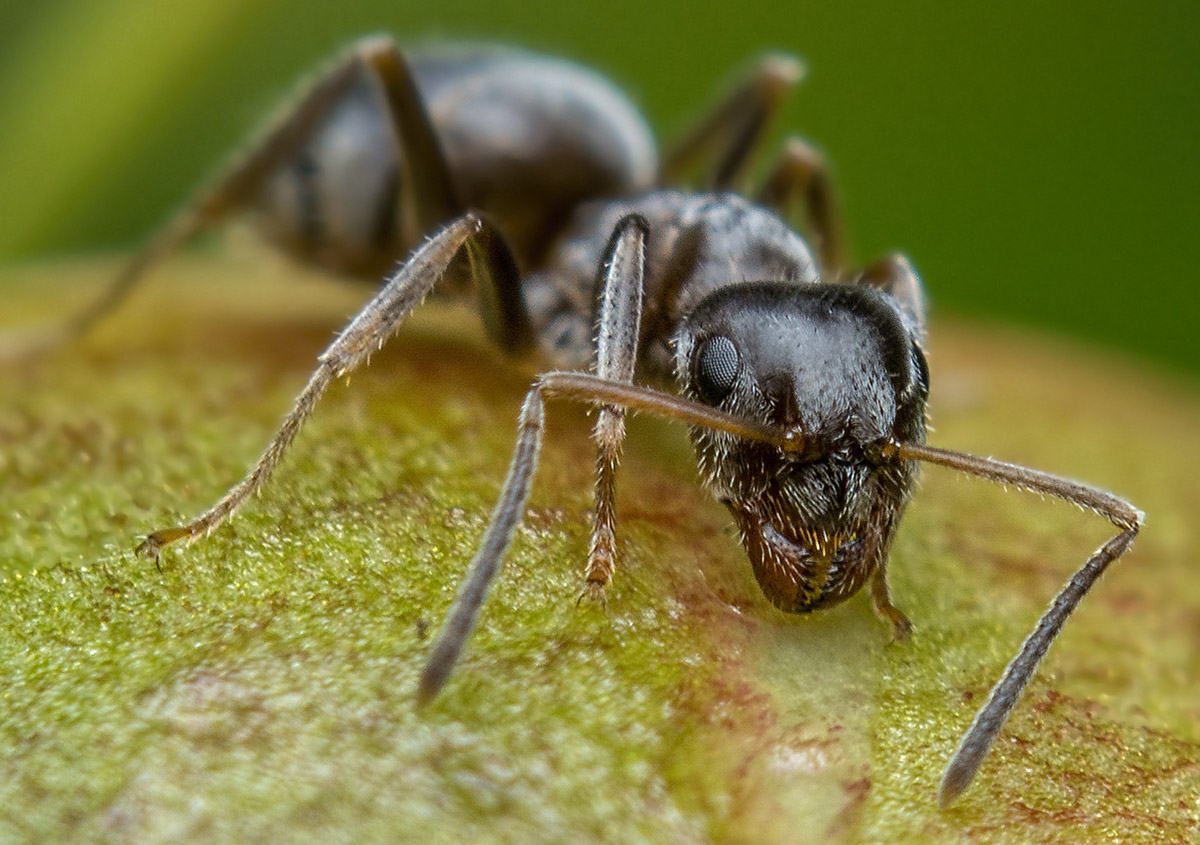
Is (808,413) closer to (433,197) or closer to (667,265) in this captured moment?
(667,265)

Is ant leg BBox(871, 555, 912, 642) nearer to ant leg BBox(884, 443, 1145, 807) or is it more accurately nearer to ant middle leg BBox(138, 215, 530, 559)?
ant leg BBox(884, 443, 1145, 807)

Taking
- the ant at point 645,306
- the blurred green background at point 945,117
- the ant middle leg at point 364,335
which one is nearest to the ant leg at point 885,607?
the ant at point 645,306

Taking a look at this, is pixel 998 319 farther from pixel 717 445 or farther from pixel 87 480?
pixel 87 480

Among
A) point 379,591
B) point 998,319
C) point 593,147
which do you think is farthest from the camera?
point 998,319

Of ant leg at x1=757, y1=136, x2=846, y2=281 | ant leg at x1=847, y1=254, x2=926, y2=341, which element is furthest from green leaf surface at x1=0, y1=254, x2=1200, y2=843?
ant leg at x1=757, y1=136, x2=846, y2=281

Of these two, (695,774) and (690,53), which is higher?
(690,53)

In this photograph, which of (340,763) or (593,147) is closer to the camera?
(340,763)

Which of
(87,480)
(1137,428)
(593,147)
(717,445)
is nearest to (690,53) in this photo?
(593,147)
